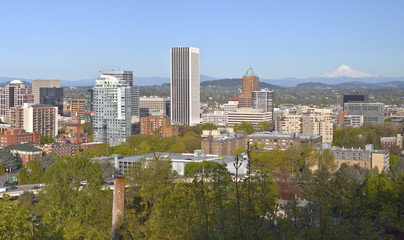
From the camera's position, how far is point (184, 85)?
79562 mm

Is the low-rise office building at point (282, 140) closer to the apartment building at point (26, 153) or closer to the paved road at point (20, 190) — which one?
the apartment building at point (26, 153)

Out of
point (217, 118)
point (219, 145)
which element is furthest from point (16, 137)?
point (217, 118)

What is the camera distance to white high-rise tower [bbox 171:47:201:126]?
79.4 meters

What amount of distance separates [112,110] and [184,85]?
28.9 metres

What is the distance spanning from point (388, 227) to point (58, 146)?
131 ft

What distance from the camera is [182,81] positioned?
7962 centimetres

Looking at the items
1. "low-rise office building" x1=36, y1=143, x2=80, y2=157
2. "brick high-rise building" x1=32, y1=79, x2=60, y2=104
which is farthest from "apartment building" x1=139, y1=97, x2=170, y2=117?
"low-rise office building" x1=36, y1=143, x2=80, y2=157

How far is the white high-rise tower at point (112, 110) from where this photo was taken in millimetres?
51688

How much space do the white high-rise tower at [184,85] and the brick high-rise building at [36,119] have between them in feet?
77.0

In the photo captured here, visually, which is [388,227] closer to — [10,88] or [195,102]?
[195,102]

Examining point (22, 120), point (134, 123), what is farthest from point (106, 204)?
point (134, 123)

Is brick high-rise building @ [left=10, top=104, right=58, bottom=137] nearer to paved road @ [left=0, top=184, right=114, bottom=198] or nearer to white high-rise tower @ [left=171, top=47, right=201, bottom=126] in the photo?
white high-rise tower @ [left=171, top=47, right=201, bottom=126]

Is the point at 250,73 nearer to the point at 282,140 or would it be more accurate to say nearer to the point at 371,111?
the point at 371,111

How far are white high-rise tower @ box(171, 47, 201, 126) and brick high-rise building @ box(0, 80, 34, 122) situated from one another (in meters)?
25.1
